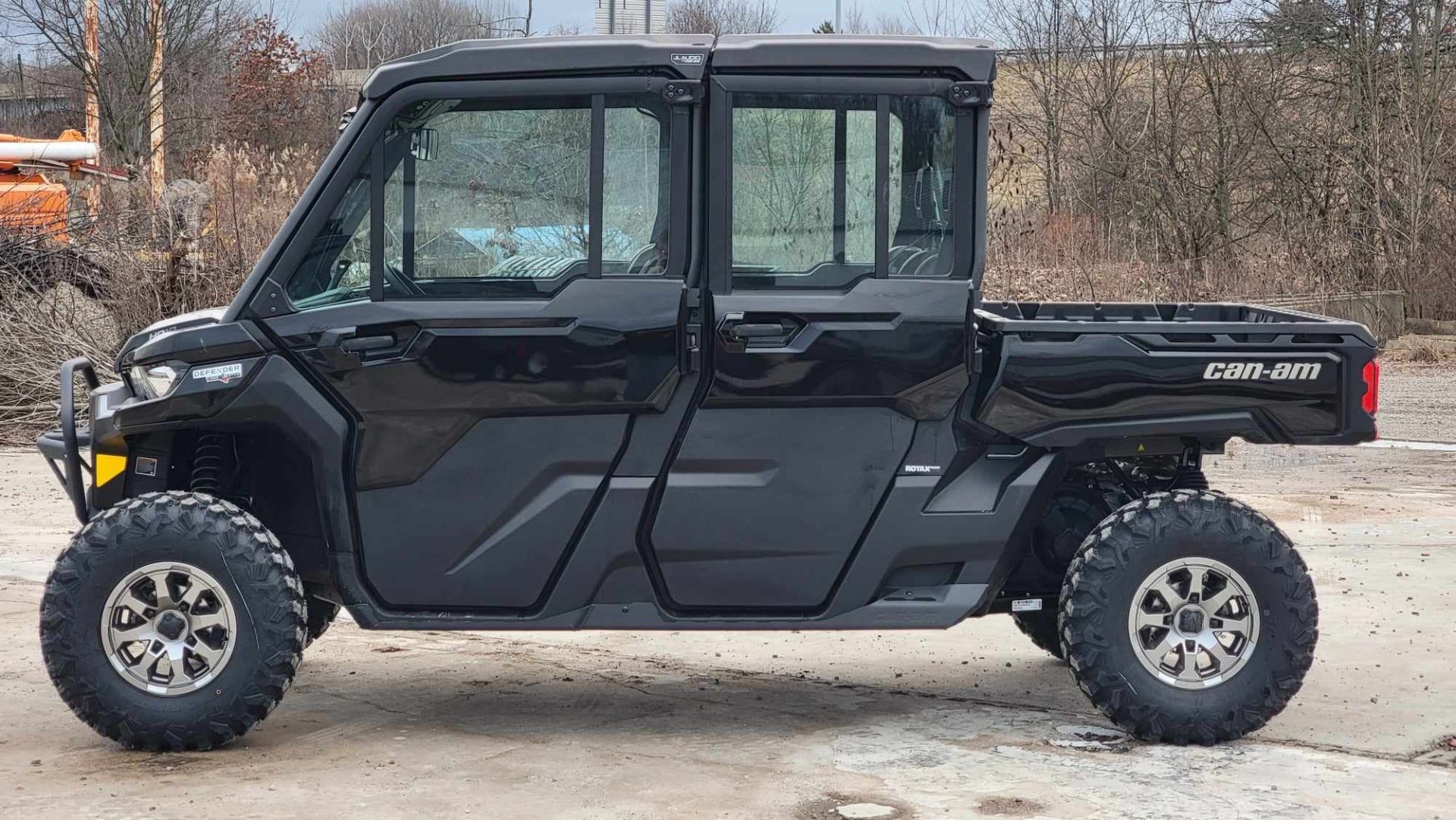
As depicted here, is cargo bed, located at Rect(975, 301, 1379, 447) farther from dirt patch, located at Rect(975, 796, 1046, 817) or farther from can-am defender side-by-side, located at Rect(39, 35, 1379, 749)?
dirt patch, located at Rect(975, 796, 1046, 817)

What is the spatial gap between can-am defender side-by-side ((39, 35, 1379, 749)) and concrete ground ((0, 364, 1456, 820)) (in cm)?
29

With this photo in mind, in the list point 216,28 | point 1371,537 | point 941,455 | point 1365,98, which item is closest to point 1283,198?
point 1365,98

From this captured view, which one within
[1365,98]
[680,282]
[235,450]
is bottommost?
[235,450]

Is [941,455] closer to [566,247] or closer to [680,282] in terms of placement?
[680,282]

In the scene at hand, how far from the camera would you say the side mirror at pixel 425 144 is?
5.29 m

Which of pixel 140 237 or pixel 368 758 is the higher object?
pixel 140 237

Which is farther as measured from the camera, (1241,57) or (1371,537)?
(1241,57)

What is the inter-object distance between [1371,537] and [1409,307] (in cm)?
1321

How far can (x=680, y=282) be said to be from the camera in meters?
5.27

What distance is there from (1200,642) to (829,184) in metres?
1.87

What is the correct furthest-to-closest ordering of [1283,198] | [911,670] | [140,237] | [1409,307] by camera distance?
[1283,198] → [1409,307] → [140,237] → [911,670]

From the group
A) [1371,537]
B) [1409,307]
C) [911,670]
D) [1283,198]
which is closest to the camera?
[911,670]

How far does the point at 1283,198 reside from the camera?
22.8 m

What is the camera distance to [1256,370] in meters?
5.32
